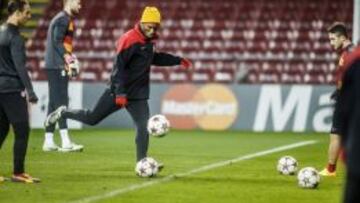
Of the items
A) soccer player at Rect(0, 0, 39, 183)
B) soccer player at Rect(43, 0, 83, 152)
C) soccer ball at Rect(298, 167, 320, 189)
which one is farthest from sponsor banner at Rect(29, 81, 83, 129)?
soccer ball at Rect(298, 167, 320, 189)

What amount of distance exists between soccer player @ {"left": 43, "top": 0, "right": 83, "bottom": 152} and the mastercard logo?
6.79 m

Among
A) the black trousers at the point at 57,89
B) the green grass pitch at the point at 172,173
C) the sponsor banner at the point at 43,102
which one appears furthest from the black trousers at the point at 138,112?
the sponsor banner at the point at 43,102

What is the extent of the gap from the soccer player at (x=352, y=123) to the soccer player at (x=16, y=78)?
17.3ft

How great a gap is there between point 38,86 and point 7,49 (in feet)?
38.5

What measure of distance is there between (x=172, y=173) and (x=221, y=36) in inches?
622

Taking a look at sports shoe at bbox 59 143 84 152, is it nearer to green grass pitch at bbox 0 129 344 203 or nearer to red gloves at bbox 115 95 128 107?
green grass pitch at bbox 0 129 344 203

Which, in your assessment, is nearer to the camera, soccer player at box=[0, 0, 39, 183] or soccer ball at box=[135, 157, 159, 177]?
soccer player at box=[0, 0, 39, 183]

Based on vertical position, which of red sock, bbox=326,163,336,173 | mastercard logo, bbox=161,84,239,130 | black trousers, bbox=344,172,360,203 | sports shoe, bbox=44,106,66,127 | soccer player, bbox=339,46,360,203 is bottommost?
mastercard logo, bbox=161,84,239,130

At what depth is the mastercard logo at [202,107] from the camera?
878 inches

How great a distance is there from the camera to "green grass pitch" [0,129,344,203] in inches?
399

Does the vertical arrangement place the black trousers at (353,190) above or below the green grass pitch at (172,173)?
above

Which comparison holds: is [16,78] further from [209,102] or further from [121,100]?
[209,102]

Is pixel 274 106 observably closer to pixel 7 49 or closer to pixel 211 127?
pixel 211 127

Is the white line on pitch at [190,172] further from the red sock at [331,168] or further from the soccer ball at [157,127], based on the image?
the red sock at [331,168]
